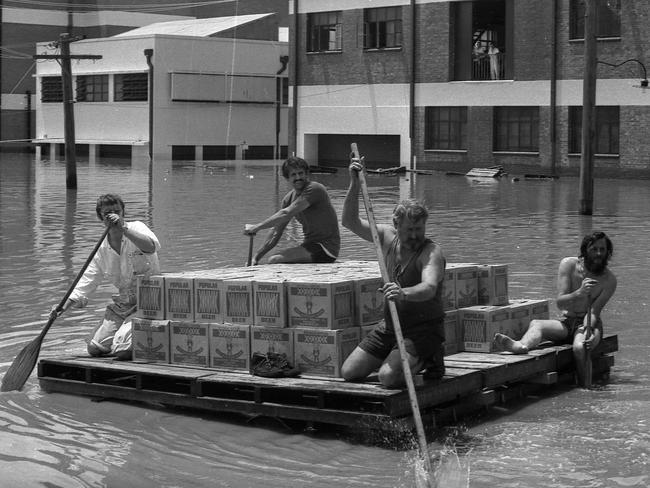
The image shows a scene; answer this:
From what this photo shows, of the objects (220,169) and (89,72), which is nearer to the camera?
(220,169)

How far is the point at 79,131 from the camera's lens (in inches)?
2603

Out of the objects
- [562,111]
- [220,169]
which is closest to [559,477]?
[562,111]

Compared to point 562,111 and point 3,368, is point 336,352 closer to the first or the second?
point 3,368

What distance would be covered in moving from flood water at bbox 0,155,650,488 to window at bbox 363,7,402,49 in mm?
25132

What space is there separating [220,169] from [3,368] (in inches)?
1576

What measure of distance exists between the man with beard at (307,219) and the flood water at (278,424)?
2164 millimetres

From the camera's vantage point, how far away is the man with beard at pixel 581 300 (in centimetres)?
994

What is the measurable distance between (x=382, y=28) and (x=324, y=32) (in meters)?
3.35

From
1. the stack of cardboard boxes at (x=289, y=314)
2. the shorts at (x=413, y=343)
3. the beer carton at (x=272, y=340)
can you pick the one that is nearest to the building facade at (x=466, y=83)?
the stack of cardboard boxes at (x=289, y=314)

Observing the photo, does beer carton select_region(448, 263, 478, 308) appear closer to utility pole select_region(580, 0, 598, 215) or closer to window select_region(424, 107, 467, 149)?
utility pole select_region(580, 0, 598, 215)

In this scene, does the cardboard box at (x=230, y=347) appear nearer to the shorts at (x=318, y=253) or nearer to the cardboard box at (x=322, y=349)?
the cardboard box at (x=322, y=349)

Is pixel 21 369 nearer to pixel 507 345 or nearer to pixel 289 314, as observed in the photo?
pixel 289 314

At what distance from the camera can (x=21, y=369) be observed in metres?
10.0

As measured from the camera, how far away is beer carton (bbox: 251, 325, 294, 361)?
9.00m
